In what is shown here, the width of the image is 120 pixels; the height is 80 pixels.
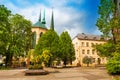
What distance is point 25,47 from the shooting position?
50656 mm

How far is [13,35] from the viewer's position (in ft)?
155

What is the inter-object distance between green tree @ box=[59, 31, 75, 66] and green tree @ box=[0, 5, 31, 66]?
9855mm

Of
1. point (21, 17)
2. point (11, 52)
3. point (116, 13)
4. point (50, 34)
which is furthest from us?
point (50, 34)

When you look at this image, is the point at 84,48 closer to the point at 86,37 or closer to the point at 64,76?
the point at 86,37

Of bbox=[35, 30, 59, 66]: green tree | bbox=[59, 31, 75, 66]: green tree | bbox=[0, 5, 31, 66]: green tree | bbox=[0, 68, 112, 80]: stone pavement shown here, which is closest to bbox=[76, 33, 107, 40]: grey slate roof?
bbox=[59, 31, 75, 66]: green tree

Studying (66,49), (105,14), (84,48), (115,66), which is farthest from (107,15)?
(84,48)

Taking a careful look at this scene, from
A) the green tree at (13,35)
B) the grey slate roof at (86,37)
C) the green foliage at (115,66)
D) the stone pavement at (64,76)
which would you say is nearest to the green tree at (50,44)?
the green tree at (13,35)

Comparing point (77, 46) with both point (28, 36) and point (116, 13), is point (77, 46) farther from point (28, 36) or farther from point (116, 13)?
point (116, 13)

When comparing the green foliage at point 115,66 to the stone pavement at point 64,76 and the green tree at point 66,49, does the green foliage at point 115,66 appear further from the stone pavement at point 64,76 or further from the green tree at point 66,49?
A: the green tree at point 66,49

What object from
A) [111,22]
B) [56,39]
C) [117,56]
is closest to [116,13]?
[111,22]

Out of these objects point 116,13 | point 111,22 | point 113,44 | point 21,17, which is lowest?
point 113,44

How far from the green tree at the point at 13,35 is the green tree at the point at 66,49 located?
9.85 m

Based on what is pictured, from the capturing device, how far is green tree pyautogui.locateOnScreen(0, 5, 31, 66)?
41312 mm

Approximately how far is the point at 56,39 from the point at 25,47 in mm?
9363
